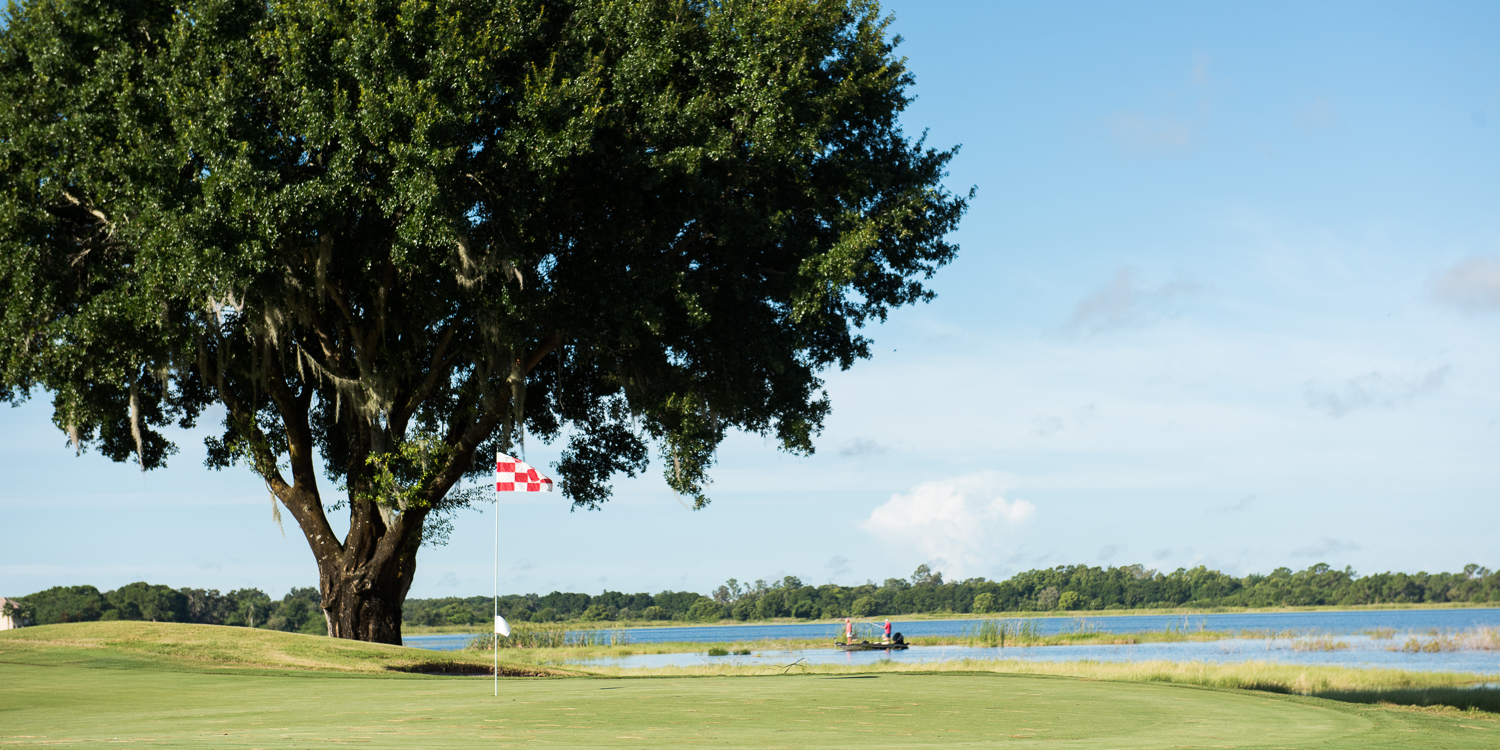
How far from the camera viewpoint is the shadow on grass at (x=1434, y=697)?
59.5 ft

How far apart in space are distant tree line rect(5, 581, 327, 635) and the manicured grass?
128ft

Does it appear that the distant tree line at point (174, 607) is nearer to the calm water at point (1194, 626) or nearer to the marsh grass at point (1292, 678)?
the calm water at point (1194, 626)

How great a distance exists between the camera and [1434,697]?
19.2m

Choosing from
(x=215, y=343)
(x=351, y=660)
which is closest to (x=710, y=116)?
(x=215, y=343)

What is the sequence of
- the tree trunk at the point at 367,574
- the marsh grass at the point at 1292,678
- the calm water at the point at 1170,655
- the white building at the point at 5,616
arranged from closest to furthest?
the marsh grass at the point at 1292,678
the tree trunk at the point at 367,574
the calm water at the point at 1170,655
the white building at the point at 5,616

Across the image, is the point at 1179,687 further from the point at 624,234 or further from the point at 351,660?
the point at 351,660

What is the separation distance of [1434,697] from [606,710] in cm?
1501

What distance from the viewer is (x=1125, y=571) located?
4919 inches

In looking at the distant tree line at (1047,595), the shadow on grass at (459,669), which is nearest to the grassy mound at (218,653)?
the shadow on grass at (459,669)

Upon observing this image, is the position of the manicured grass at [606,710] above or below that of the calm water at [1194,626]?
above

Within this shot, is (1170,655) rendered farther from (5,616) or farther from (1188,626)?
(5,616)

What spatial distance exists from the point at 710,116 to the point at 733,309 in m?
3.41

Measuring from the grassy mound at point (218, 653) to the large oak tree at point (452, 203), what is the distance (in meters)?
2.74

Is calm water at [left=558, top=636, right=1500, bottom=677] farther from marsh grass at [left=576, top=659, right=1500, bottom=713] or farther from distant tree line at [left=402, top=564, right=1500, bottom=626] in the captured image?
distant tree line at [left=402, top=564, right=1500, bottom=626]
